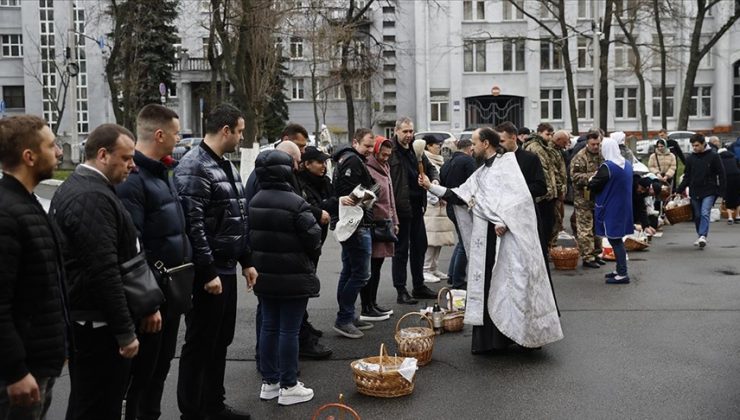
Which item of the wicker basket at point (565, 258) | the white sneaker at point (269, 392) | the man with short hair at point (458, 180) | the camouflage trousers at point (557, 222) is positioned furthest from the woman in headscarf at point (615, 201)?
the white sneaker at point (269, 392)

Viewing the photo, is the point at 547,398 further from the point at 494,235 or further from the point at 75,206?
the point at 75,206

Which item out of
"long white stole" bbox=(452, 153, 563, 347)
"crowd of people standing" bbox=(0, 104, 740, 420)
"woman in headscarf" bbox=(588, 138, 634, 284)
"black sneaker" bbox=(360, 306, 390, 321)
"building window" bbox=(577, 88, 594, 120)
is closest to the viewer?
"crowd of people standing" bbox=(0, 104, 740, 420)

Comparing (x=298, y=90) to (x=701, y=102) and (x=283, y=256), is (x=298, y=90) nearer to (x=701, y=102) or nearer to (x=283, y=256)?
(x=701, y=102)

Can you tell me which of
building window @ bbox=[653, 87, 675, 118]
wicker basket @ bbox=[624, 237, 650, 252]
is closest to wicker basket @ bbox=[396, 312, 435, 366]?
wicker basket @ bbox=[624, 237, 650, 252]

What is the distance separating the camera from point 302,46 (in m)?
53.7

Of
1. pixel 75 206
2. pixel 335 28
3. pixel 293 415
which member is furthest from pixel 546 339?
pixel 335 28

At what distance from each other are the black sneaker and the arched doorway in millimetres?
48689

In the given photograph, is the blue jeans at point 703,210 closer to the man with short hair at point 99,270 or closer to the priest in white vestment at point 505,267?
the priest in white vestment at point 505,267

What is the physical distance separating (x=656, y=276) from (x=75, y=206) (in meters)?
9.52

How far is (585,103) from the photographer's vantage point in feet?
188

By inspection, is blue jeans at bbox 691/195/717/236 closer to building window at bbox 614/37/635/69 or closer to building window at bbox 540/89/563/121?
building window at bbox 540/89/563/121

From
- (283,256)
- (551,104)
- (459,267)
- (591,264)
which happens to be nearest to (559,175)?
(591,264)

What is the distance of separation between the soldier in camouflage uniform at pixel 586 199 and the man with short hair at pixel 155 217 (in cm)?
856

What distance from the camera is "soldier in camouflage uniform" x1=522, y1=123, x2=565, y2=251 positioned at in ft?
38.7
